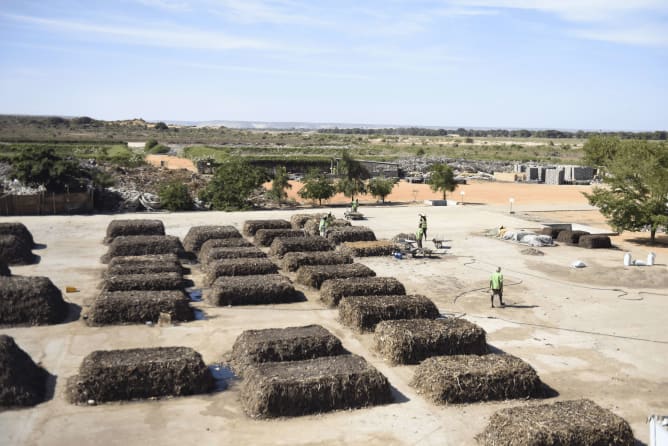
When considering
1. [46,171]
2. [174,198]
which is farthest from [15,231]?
[174,198]

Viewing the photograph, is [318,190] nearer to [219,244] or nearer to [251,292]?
[219,244]

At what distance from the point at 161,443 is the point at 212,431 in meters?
0.90

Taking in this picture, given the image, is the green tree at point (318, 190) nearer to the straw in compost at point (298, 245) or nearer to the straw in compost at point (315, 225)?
the straw in compost at point (315, 225)

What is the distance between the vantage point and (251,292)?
19156 millimetres

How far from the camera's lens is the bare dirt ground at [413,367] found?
37.3ft

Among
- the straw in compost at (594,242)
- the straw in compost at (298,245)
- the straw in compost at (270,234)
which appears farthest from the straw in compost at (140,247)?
the straw in compost at (594,242)

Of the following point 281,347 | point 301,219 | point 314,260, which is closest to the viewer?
point 281,347

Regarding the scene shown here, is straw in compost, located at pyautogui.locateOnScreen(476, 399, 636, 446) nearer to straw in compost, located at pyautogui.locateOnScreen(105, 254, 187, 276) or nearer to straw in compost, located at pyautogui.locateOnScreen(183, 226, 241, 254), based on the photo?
straw in compost, located at pyautogui.locateOnScreen(105, 254, 187, 276)

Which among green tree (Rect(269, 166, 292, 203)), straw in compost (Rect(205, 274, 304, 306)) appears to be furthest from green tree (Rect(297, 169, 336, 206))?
straw in compost (Rect(205, 274, 304, 306))

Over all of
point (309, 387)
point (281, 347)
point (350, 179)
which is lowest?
point (309, 387)

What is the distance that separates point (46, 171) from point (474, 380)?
29323mm

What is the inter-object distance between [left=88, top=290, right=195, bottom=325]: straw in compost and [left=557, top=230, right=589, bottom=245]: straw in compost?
1925 cm

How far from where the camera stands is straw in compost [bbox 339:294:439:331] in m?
16.8

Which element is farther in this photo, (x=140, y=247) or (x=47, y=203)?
(x=47, y=203)
